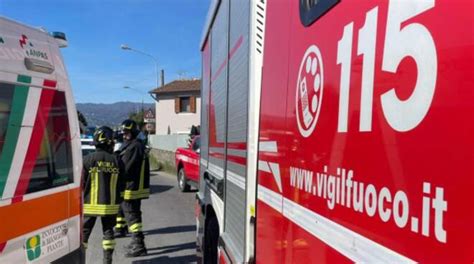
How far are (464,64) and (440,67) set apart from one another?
0.07 meters

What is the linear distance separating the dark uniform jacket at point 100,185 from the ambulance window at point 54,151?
2036 millimetres

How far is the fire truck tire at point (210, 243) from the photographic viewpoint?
461 cm

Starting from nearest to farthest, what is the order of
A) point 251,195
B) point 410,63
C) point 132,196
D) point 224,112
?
point 410,63 < point 251,195 < point 224,112 < point 132,196

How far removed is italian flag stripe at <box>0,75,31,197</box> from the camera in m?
3.14

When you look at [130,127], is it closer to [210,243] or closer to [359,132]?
[210,243]

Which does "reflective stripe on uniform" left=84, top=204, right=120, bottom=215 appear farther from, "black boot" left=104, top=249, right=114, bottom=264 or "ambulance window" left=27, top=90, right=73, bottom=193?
"ambulance window" left=27, top=90, right=73, bottom=193

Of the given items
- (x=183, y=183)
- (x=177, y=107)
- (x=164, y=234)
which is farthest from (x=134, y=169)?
(x=177, y=107)

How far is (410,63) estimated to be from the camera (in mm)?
1092

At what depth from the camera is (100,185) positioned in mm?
5934

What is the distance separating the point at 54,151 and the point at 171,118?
142 ft

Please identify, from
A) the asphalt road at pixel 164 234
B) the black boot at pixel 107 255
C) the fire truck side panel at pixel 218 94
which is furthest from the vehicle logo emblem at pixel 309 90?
the asphalt road at pixel 164 234

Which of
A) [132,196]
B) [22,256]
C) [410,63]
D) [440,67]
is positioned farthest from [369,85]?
[132,196]

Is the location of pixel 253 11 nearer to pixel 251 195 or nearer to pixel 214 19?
pixel 251 195

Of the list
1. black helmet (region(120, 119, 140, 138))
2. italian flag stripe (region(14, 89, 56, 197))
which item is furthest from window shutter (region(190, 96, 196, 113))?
italian flag stripe (region(14, 89, 56, 197))
